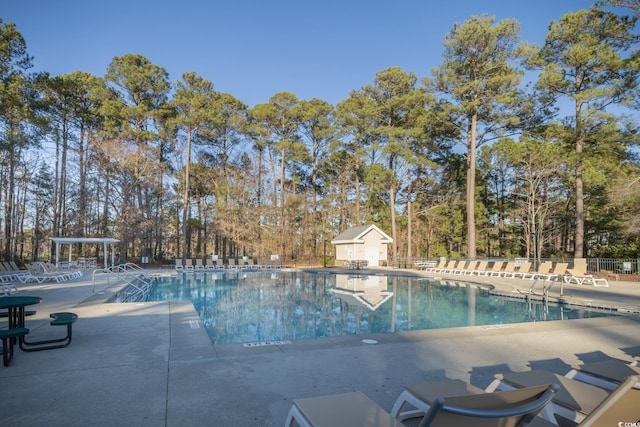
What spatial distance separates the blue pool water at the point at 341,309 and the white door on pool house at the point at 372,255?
1204cm

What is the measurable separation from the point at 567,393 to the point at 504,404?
1.31 meters

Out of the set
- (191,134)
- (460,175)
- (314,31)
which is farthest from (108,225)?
(460,175)

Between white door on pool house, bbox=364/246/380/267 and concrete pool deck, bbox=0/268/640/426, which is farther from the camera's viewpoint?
white door on pool house, bbox=364/246/380/267

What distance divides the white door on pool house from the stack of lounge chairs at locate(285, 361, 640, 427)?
23937 millimetres

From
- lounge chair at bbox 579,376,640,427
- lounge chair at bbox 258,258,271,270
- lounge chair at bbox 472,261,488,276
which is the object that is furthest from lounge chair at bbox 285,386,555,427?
lounge chair at bbox 258,258,271,270

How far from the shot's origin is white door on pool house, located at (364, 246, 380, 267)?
26.9 metres

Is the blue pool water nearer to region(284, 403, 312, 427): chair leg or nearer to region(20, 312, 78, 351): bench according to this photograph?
region(20, 312, 78, 351): bench

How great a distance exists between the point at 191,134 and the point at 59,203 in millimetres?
9490

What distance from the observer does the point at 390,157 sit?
93.6 ft

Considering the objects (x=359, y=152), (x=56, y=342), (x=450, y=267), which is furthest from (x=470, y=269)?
(x=56, y=342)

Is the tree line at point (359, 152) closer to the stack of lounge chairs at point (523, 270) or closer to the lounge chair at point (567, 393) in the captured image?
the stack of lounge chairs at point (523, 270)

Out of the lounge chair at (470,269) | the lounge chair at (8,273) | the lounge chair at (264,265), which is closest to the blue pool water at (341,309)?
the lounge chair at (470,269)

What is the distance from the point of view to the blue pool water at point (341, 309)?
747cm

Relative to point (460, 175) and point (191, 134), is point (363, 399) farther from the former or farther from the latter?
point (460, 175)
